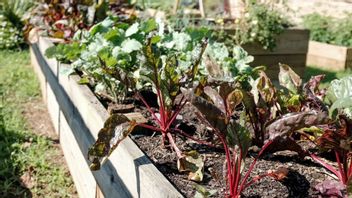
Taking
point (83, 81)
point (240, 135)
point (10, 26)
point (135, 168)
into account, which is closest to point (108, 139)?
point (135, 168)

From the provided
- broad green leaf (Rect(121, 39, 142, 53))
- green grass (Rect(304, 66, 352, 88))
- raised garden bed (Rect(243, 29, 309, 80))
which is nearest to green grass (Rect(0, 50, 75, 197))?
broad green leaf (Rect(121, 39, 142, 53))

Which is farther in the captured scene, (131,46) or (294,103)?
(131,46)

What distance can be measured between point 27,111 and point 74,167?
1.62m

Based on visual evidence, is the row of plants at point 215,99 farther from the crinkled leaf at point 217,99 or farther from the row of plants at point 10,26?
the row of plants at point 10,26

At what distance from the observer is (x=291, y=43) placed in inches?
241

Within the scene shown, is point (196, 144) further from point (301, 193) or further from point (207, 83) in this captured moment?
point (301, 193)

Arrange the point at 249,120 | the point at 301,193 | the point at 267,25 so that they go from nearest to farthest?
the point at 301,193 < the point at 249,120 < the point at 267,25

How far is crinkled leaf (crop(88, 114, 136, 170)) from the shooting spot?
1.87 m

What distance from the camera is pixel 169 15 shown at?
20.9ft

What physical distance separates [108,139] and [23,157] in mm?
1718

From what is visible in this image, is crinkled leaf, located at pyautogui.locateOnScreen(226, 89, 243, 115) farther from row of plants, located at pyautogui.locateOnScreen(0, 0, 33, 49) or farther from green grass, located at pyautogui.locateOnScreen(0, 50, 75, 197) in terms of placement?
row of plants, located at pyautogui.locateOnScreen(0, 0, 33, 49)

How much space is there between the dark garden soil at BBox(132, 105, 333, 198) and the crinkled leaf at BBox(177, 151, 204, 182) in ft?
0.09

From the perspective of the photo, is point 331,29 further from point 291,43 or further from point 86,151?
point 86,151

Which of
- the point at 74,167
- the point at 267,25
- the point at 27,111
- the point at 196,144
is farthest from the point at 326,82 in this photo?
the point at 196,144
